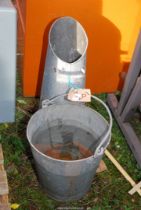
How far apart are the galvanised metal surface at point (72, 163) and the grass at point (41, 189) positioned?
0.31 feet

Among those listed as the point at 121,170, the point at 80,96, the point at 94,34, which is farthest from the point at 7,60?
the point at 121,170

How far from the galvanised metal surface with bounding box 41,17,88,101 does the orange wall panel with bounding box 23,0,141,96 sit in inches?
6.0

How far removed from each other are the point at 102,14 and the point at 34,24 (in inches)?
23.7

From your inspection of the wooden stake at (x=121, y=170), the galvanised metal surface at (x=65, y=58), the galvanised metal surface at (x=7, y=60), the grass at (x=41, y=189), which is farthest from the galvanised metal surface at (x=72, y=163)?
the galvanised metal surface at (x=7, y=60)

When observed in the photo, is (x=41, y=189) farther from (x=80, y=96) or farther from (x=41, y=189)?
(x=80, y=96)

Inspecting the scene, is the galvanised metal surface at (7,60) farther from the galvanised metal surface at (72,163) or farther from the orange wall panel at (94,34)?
the galvanised metal surface at (72,163)

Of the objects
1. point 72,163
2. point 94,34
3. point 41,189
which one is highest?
→ point 94,34

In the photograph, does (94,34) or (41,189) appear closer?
(41,189)

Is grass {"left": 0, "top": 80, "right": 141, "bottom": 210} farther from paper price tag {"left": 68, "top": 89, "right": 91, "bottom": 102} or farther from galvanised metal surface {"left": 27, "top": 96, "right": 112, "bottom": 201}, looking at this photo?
paper price tag {"left": 68, "top": 89, "right": 91, "bottom": 102}

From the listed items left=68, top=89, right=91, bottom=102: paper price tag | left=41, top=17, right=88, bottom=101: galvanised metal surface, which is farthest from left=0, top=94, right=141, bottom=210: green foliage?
left=68, top=89, right=91, bottom=102: paper price tag

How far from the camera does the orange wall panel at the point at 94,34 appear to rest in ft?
9.36

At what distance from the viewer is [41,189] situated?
2557 millimetres

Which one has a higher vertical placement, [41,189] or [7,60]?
[7,60]

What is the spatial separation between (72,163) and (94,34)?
1.44 meters
